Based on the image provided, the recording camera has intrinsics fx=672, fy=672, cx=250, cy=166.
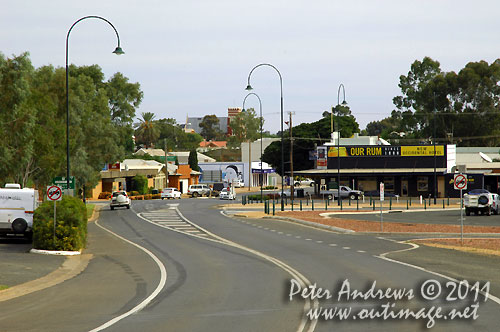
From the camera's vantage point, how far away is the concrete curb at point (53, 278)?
1603 cm

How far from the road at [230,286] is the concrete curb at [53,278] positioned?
0.38 m

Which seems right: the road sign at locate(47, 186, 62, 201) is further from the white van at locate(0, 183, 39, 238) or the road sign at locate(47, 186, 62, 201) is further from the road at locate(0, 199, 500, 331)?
the white van at locate(0, 183, 39, 238)

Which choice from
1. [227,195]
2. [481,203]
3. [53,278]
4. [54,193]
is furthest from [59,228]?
[227,195]

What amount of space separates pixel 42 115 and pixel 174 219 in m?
11.5

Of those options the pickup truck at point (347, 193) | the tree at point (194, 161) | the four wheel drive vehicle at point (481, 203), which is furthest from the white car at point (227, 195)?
the tree at point (194, 161)

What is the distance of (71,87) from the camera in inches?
2149

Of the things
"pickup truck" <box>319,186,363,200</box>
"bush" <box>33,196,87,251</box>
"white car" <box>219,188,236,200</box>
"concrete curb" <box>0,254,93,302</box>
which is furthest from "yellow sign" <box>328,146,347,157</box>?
"concrete curb" <box>0,254,93,302</box>

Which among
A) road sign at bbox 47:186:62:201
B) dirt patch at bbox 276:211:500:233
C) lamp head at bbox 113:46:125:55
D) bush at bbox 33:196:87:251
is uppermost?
lamp head at bbox 113:46:125:55

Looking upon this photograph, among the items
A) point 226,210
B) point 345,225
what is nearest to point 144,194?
point 226,210

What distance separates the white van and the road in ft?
9.48

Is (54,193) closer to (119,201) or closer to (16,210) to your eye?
(16,210)

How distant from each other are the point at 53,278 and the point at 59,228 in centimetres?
674

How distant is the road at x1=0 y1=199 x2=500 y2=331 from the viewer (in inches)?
459

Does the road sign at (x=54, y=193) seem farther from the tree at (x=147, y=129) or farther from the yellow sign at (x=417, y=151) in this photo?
the tree at (x=147, y=129)
